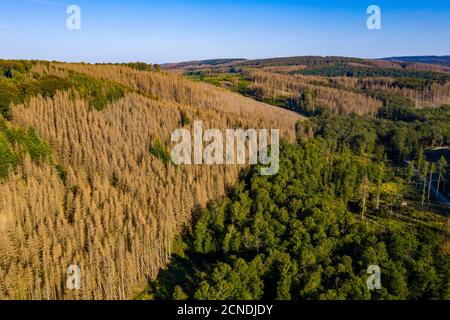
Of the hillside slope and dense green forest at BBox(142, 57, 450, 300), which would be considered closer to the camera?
dense green forest at BBox(142, 57, 450, 300)

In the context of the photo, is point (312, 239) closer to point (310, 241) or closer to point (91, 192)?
point (310, 241)

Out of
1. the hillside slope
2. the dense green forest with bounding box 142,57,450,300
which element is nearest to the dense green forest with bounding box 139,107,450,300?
the dense green forest with bounding box 142,57,450,300

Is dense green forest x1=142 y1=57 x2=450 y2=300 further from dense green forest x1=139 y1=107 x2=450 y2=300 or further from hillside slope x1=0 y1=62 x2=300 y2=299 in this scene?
hillside slope x1=0 y1=62 x2=300 y2=299

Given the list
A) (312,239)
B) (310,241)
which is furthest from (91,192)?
(312,239)

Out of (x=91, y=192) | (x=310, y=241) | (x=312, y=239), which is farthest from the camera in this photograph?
(x=91, y=192)

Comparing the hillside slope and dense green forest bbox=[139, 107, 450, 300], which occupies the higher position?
the hillside slope

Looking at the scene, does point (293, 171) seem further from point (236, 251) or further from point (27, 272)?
point (27, 272)

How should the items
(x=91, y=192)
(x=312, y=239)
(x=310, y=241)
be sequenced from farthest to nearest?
(x=91, y=192) < (x=312, y=239) < (x=310, y=241)

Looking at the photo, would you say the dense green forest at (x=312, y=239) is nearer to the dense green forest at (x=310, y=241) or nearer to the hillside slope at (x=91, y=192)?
the dense green forest at (x=310, y=241)

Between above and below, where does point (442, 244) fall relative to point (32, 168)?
below
